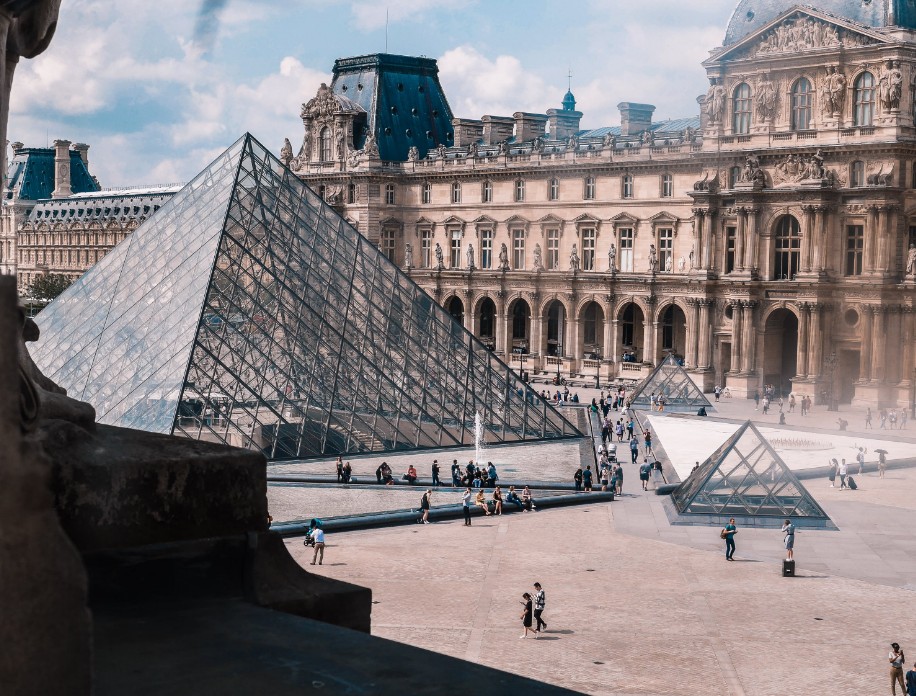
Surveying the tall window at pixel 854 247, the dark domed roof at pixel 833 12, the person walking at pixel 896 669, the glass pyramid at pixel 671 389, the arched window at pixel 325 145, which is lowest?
the person walking at pixel 896 669

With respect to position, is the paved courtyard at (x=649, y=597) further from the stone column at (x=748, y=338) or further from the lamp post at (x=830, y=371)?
the stone column at (x=748, y=338)

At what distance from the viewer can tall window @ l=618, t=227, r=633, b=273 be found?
199 feet

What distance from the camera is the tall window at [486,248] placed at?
6775 centimetres

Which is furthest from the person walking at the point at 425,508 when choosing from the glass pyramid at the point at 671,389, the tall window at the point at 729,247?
the tall window at the point at 729,247

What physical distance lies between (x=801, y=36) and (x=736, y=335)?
11524 mm

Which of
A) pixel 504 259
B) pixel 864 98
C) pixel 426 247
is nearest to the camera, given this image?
pixel 864 98

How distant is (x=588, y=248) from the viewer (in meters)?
62.8

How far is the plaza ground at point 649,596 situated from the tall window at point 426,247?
4182 centimetres

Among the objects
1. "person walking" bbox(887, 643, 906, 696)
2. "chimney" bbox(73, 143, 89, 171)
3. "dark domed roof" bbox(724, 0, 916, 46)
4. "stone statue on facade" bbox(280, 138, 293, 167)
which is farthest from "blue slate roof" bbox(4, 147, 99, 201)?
"person walking" bbox(887, 643, 906, 696)

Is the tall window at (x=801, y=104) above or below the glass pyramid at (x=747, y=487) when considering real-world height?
above

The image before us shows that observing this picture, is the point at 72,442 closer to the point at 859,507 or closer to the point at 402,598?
the point at 402,598

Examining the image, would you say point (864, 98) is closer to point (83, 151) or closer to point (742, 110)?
point (742, 110)

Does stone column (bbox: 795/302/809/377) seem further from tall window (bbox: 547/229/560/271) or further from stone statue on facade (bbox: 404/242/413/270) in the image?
stone statue on facade (bbox: 404/242/413/270)

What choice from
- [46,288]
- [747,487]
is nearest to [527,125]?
[46,288]
